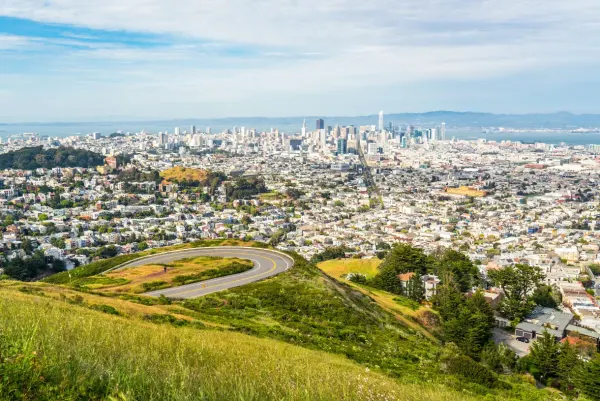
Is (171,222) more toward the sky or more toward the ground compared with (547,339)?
more toward the ground

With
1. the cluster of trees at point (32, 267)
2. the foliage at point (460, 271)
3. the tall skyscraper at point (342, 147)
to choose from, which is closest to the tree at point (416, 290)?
the foliage at point (460, 271)

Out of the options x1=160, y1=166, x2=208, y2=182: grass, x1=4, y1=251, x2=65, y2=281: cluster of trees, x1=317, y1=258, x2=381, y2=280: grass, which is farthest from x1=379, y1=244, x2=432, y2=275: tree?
x1=160, y1=166, x2=208, y2=182: grass

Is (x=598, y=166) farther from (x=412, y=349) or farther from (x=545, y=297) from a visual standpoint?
(x=412, y=349)

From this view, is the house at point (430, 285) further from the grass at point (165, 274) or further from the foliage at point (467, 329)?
the grass at point (165, 274)

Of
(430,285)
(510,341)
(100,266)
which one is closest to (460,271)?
(430,285)

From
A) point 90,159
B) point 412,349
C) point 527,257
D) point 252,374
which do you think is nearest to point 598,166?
point 527,257

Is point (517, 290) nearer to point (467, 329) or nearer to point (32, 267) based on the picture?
point (467, 329)

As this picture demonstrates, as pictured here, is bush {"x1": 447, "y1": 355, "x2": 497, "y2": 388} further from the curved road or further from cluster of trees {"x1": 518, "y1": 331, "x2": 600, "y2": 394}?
the curved road
